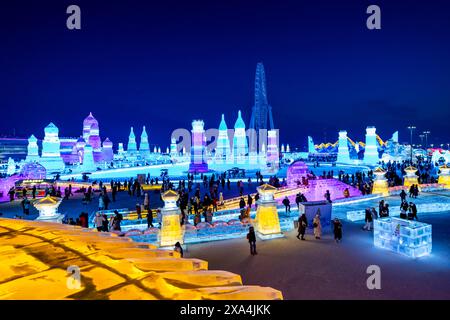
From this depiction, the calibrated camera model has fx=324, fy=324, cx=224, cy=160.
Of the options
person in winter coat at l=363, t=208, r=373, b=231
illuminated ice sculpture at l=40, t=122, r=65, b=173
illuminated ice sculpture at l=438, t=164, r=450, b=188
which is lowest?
person in winter coat at l=363, t=208, r=373, b=231

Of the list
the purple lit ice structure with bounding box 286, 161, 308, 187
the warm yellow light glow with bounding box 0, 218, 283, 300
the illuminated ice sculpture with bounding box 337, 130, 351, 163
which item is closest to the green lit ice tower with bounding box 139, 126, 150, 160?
the illuminated ice sculpture with bounding box 337, 130, 351, 163

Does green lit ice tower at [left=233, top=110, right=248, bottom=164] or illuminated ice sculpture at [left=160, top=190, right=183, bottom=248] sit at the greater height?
green lit ice tower at [left=233, top=110, right=248, bottom=164]

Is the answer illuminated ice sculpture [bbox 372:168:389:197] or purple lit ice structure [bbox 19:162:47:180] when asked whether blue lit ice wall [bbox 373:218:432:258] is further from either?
purple lit ice structure [bbox 19:162:47:180]

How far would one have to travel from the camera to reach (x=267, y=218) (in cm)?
1106

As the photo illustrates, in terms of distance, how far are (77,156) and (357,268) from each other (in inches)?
2358

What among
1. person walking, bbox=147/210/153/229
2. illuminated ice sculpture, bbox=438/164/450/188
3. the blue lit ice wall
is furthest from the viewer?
illuminated ice sculpture, bbox=438/164/450/188

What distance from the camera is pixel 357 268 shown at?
7.89 meters

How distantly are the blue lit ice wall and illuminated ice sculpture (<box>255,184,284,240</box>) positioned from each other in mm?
3154

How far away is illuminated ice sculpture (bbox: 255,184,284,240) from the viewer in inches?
432

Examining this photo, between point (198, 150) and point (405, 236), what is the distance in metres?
30.1

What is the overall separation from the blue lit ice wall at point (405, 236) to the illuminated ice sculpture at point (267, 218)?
3154mm

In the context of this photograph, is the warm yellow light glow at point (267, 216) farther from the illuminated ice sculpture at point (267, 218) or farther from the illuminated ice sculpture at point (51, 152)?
the illuminated ice sculpture at point (51, 152)

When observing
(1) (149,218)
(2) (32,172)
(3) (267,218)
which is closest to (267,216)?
(3) (267,218)
